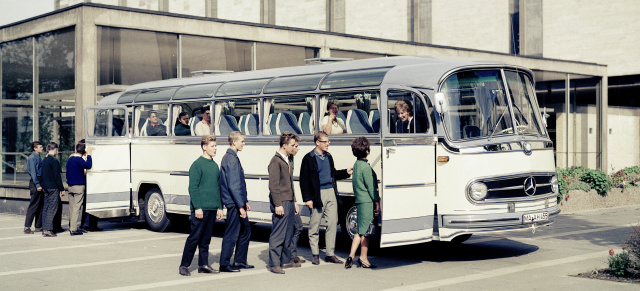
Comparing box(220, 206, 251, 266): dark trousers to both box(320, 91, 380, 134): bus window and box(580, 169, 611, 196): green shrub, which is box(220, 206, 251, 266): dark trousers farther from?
box(580, 169, 611, 196): green shrub

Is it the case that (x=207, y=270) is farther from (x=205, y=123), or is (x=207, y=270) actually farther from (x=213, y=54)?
(x=213, y=54)

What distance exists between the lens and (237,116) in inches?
582

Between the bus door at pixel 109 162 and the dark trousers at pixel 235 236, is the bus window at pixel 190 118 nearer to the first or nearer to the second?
the bus door at pixel 109 162

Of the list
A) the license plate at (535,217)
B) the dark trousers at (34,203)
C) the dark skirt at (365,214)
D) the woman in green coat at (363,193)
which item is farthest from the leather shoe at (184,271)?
the dark trousers at (34,203)

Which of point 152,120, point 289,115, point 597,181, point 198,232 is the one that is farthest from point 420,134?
point 597,181

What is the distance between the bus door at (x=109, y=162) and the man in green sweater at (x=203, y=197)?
669 centimetres

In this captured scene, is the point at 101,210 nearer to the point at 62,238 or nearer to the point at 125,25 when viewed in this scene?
the point at 62,238

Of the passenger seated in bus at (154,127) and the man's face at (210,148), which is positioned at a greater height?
the passenger seated in bus at (154,127)

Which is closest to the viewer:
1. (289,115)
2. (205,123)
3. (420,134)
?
(420,134)

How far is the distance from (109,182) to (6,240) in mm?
2468

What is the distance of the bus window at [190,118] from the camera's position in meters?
15.4

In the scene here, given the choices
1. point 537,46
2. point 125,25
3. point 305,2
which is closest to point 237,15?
point 305,2

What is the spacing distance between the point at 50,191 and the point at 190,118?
3.17 meters

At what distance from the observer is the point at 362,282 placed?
9812 mm
